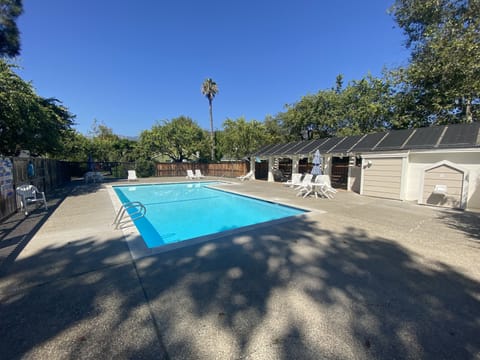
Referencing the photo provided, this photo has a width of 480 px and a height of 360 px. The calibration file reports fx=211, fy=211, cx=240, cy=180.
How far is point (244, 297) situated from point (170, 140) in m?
21.3

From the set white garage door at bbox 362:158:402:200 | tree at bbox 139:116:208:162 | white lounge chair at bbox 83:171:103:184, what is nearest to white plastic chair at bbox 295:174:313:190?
white garage door at bbox 362:158:402:200

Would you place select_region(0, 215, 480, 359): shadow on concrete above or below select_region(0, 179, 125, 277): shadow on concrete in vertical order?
below

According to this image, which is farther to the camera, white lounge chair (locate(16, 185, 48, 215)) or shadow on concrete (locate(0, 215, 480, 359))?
white lounge chair (locate(16, 185, 48, 215))

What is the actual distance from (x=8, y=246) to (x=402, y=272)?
20.3ft

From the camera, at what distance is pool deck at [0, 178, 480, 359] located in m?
1.67

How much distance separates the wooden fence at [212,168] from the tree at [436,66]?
13757 mm

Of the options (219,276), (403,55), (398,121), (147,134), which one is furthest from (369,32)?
(147,134)

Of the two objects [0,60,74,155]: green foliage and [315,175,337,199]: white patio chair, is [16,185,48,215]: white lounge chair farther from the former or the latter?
[315,175,337,199]: white patio chair

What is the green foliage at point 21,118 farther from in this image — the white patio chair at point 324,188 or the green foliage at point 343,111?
the green foliage at point 343,111

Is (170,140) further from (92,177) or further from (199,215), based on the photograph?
(199,215)

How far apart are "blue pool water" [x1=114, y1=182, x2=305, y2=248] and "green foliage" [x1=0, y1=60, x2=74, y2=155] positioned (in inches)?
192

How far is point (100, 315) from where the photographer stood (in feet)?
6.50

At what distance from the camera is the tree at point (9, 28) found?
726cm

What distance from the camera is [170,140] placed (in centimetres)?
2159
